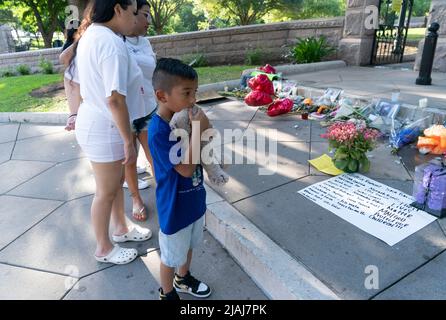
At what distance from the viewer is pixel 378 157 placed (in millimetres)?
4000

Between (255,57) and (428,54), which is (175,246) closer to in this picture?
(428,54)

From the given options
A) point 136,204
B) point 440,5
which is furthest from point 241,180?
point 440,5

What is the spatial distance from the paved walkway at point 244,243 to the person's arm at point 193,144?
3.13 feet

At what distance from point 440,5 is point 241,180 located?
21.7 feet

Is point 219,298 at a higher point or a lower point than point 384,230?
lower

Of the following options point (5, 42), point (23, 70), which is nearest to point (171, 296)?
point (23, 70)

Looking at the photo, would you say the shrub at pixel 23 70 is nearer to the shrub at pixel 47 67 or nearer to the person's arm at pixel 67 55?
the shrub at pixel 47 67

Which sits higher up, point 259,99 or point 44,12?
point 44,12

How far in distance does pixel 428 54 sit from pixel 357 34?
319 cm

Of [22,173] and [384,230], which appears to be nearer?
[384,230]

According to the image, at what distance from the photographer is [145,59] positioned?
2973 millimetres

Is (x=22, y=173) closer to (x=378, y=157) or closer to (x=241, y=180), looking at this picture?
(x=241, y=180)

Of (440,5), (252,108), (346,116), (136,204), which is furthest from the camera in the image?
(440,5)

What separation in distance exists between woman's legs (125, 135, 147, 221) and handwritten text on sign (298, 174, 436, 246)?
153cm
